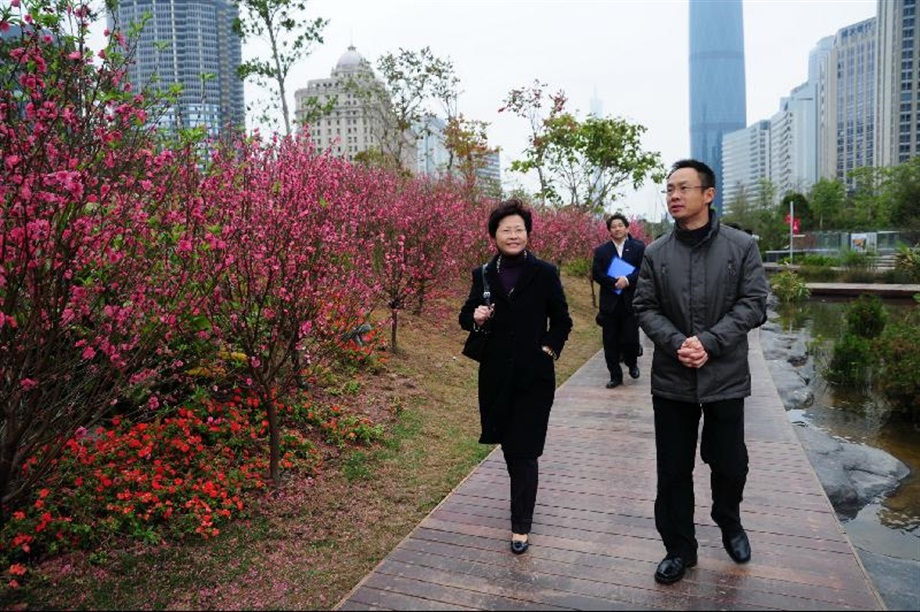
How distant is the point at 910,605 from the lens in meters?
3.09

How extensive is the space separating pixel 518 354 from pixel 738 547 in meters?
1.41

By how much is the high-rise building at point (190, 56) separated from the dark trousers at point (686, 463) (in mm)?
3869

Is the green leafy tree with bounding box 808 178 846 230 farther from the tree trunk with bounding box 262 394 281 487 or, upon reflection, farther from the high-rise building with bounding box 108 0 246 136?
the tree trunk with bounding box 262 394 281 487

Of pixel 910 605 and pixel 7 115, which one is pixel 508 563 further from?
pixel 7 115

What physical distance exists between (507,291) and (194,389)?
3.00 meters

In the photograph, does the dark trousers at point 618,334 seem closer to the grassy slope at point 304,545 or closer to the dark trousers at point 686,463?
the grassy slope at point 304,545

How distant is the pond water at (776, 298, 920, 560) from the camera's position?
15.4 feet

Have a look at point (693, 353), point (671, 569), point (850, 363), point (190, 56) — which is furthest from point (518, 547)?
point (850, 363)

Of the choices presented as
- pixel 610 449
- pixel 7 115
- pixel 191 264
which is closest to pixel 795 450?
pixel 610 449

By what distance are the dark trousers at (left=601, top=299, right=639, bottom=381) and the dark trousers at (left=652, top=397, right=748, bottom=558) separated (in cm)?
400

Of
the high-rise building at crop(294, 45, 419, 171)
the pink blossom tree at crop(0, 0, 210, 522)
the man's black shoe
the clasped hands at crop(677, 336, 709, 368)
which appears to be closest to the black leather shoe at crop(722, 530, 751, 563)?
the man's black shoe

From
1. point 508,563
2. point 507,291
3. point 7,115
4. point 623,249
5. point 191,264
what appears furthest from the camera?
point 623,249

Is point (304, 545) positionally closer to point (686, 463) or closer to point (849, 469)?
point (686, 463)

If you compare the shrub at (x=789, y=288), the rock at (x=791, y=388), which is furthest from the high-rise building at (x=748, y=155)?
the rock at (x=791, y=388)
